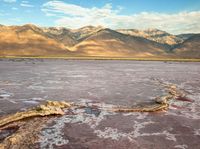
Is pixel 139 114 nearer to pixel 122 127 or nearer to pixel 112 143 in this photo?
pixel 122 127

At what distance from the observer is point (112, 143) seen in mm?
17141

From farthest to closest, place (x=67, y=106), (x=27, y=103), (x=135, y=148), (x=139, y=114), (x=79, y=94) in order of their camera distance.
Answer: (x=79, y=94), (x=27, y=103), (x=67, y=106), (x=139, y=114), (x=135, y=148)

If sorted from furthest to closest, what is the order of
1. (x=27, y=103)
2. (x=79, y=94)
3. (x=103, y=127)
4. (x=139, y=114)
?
1. (x=79, y=94)
2. (x=27, y=103)
3. (x=139, y=114)
4. (x=103, y=127)

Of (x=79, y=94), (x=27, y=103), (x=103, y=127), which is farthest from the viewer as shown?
(x=79, y=94)

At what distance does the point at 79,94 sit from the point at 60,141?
18632mm

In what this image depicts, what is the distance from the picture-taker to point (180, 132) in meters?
19.6

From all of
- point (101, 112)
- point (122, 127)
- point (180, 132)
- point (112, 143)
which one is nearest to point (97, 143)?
point (112, 143)

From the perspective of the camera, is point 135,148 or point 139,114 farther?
point 139,114

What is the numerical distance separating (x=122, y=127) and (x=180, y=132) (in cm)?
416

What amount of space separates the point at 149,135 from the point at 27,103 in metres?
14.7

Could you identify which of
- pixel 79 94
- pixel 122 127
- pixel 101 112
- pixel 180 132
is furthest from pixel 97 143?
pixel 79 94

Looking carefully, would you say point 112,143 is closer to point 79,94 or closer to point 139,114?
point 139,114

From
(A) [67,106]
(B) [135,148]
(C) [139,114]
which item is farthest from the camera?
(A) [67,106]

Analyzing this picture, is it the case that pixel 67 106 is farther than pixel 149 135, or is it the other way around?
pixel 67 106
